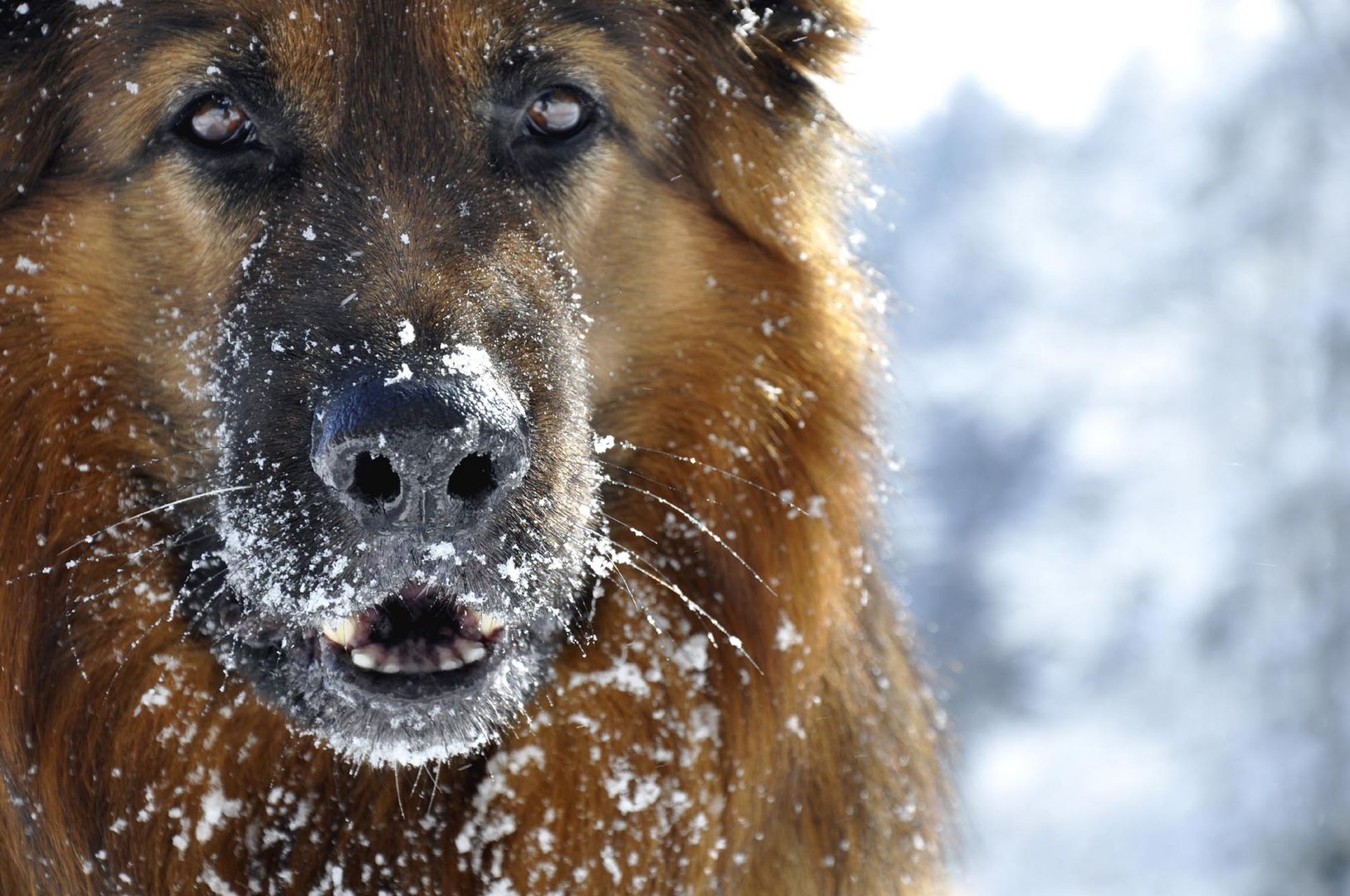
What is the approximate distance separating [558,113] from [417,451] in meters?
0.93

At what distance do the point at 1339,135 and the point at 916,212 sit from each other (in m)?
7.26

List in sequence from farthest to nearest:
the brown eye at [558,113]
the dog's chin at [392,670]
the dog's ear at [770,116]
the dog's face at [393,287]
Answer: the dog's ear at [770,116] < the brown eye at [558,113] < the dog's chin at [392,670] < the dog's face at [393,287]

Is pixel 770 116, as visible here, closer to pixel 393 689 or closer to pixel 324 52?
pixel 324 52

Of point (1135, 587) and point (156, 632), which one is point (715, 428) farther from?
point (1135, 587)

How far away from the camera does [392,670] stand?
2.22 metres

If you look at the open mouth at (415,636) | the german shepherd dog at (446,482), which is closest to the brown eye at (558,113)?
the german shepherd dog at (446,482)

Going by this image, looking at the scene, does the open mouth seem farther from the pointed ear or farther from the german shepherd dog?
the pointed ear

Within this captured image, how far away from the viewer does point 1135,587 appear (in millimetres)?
12312

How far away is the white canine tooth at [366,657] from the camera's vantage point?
87.3 inches

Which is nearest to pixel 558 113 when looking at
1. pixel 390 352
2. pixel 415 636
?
pixel 390 352

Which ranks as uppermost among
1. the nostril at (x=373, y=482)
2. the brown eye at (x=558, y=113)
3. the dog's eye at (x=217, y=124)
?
the brown eye at (x=558, y=113)

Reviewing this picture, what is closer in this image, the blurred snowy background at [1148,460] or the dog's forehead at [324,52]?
the dog's forehead at [324,52]

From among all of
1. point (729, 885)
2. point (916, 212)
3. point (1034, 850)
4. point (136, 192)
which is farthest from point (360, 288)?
point (916, 212)

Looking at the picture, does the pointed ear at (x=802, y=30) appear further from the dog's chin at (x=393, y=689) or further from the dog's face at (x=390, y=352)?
the dog's chin at (x=393, y=689)
